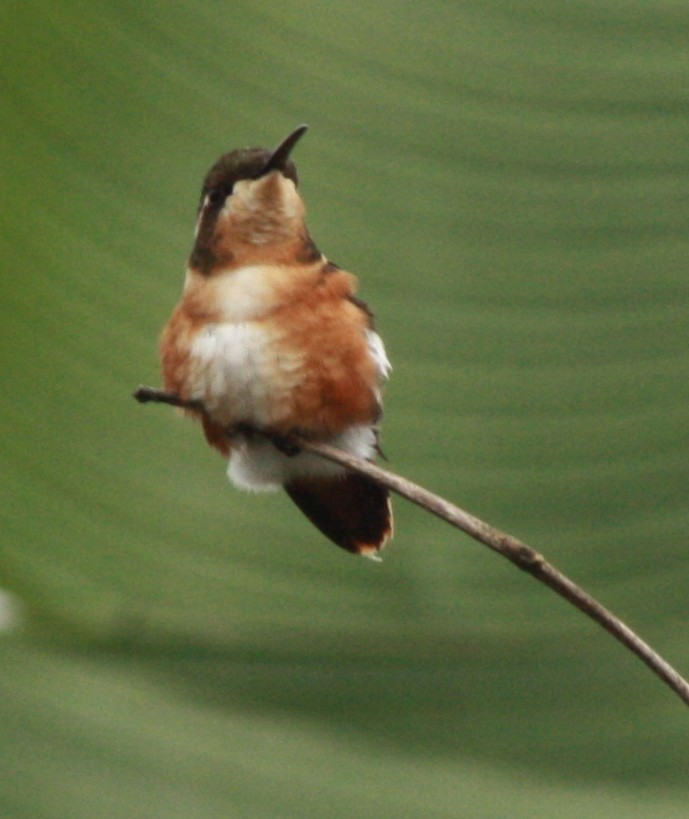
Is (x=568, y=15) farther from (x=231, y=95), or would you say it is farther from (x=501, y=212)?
(x=231, y=95)

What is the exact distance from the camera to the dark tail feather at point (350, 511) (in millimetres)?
1802

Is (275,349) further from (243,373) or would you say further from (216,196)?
(216,196)

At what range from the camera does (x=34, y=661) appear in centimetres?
185

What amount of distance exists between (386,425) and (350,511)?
16 centimetres

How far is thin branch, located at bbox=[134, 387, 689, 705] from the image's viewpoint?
3.41 ft

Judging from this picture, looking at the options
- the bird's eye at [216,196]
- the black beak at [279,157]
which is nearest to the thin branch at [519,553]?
the black beak at [279,157]

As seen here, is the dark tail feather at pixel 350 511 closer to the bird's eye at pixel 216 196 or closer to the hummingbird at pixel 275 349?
the hummingbird at pixel 275 349

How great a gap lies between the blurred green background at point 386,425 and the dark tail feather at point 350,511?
0.20 feet

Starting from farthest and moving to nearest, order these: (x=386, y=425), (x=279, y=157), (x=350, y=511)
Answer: (x=386, y=425) → (x=350, y=511) → (x=279, y=157)


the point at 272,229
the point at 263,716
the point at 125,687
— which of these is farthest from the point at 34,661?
the point at 272,229

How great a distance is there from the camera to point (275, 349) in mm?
1882

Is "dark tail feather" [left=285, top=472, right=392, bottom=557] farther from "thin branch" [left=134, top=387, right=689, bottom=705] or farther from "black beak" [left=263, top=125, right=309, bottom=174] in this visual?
"thin branch" [left=134, top=387, right=689, bottom=705]

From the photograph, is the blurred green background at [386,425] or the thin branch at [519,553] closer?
the thin branch at [519,553]

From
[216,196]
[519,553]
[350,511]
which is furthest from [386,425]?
[519,553]
